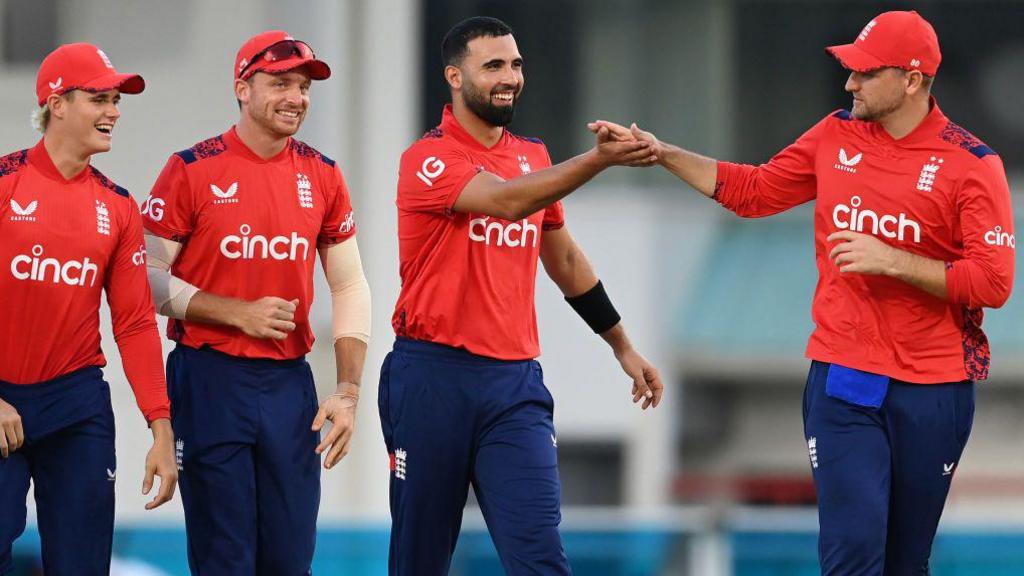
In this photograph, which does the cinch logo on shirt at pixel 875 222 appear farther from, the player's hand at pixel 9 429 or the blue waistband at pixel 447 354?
the player's hand at pixel 9 429

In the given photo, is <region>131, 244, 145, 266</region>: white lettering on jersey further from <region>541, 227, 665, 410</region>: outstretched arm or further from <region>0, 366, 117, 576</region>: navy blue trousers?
<region>541, 227, 665, 410</region>: outstretched arm

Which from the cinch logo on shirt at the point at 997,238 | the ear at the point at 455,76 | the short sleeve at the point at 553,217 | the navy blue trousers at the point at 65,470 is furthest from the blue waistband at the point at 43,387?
the cinch logo on shirt at the point at 997,238

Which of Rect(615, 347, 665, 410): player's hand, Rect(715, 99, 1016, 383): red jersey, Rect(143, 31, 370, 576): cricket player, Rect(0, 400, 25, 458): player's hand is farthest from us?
Rect(615, 347, 665, 410): player's hand

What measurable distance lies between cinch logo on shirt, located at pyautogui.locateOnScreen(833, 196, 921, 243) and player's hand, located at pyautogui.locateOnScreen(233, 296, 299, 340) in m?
2.10

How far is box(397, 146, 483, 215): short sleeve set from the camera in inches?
283

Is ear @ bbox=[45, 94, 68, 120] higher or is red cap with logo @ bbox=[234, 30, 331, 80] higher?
red cap with logo @ bbox=[234, 30, 331, 80]

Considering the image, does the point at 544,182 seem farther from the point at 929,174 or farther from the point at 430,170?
the point at 929,174

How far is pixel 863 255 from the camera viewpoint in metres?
6.73

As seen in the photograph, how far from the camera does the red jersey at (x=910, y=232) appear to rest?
272 inches

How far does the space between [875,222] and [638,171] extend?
12806 mm

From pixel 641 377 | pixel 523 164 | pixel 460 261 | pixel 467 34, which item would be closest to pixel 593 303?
pixel 641 377

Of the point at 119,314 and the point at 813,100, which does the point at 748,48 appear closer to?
the point at 813,100

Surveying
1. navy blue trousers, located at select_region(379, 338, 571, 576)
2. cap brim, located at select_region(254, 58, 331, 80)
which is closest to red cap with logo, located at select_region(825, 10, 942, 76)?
navy blue trousers, located at select_region(379, 338, 571, 576)

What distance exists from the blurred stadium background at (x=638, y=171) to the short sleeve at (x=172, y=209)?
8649 mm
